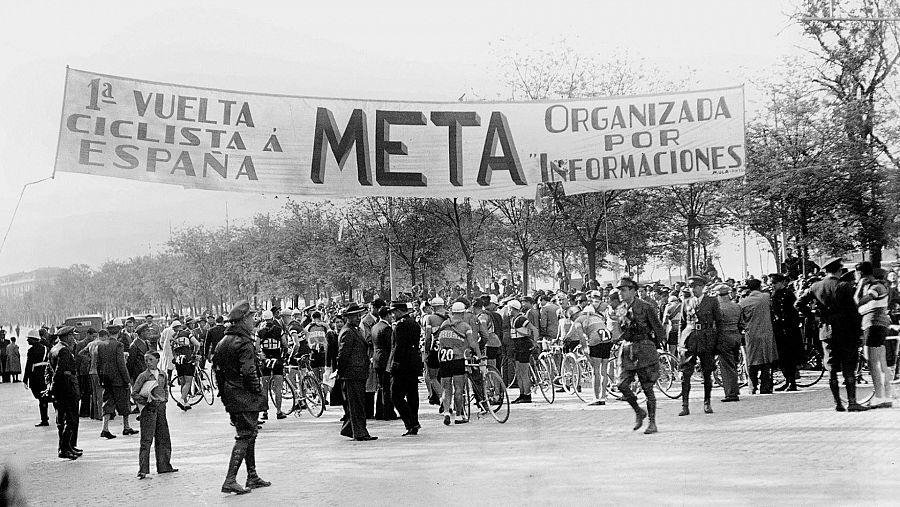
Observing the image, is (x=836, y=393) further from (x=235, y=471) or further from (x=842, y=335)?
(x=235, y=471)

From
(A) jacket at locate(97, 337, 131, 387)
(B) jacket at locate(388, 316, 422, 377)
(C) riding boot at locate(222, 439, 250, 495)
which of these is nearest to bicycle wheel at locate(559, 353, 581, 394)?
(B) jacket at locate(388, 316, 422, 377)

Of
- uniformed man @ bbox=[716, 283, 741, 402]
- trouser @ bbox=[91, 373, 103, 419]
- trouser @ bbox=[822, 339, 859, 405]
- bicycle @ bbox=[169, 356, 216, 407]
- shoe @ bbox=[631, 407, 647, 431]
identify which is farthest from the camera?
bicycle @ bbox=[169, 356, 216, 407]

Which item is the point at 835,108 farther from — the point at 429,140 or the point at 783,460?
the point at 783,460

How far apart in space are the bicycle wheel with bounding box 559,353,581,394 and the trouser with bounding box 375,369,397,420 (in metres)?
3.52

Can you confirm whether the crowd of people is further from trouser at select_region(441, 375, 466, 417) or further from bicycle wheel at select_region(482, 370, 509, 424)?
bicycle wheel at select_region(482, 370, 509, 424)

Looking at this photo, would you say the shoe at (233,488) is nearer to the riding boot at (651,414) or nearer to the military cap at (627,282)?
the riding boot at (651,414)

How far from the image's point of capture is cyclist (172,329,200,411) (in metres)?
19.8

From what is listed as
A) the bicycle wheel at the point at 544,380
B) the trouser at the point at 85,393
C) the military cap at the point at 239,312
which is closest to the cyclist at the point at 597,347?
the bicycle wheel at the point at 544,380

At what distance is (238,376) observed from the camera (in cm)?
951

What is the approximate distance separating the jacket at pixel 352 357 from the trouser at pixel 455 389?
5.05 feet

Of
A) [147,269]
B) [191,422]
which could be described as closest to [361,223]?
[191,422]

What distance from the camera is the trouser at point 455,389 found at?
1395 centimetres

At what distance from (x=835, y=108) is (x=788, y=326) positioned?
49.2 feet

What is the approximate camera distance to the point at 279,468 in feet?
35.0
